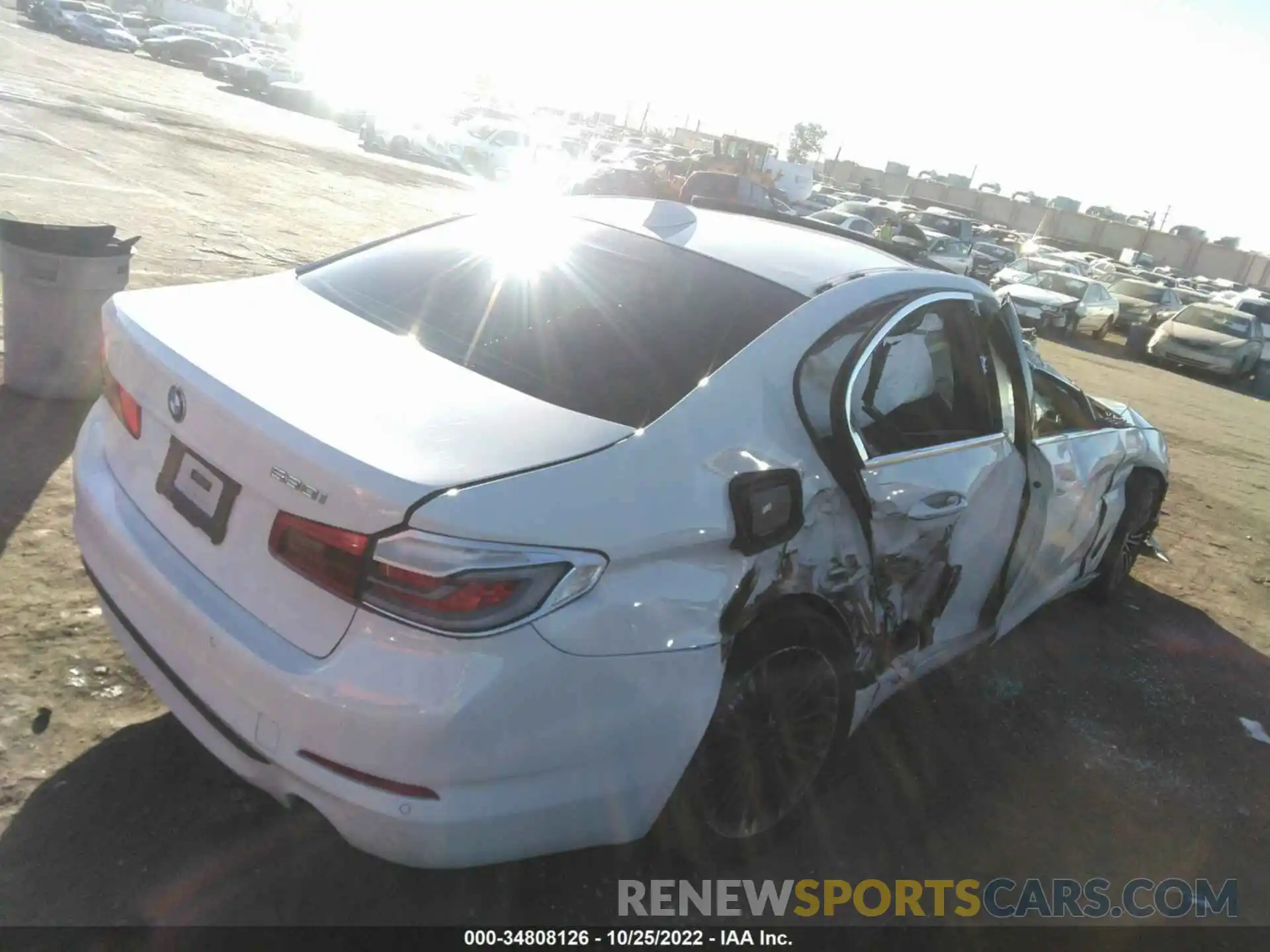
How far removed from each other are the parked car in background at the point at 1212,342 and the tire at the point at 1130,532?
16.4 meters

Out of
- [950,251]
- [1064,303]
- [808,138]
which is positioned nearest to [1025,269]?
[950,251]

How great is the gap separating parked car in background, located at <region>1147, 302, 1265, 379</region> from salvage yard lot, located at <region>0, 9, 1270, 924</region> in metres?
13.9

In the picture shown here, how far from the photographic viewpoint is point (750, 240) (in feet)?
11.2

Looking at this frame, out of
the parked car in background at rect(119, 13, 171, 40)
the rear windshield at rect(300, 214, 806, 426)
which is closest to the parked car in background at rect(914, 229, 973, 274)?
the rear windshield at rect(300, 214, 806, 426)

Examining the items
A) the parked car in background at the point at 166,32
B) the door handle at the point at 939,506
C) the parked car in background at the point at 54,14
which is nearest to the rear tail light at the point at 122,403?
the door handle at the point at 939,506

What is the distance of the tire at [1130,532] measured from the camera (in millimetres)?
5293

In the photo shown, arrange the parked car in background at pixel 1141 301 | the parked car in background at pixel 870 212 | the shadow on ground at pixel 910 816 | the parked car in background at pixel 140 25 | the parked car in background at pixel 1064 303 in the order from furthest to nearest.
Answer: the parked car in background at pixel 140 25
the parked car in background at pixel 870 212
the parked car in background at pixel 1141 301
the parked car in background at pixel 1064 303
the shadow on ground at pixel 910 816

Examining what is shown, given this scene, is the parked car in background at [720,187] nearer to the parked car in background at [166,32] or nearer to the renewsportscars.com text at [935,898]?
the renewsportscars.com text at [935,898]

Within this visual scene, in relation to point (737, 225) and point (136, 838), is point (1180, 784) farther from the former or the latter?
point (136, 838)

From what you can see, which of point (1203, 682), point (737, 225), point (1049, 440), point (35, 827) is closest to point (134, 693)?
point (35, 827)

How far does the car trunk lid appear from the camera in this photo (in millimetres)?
2113

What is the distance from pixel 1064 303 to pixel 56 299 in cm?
1967

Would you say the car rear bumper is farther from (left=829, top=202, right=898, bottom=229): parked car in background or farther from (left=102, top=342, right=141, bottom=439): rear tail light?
(left=829, top=202, right=898, bottom=229): parked car in background

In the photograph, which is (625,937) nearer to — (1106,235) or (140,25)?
(140,25)
